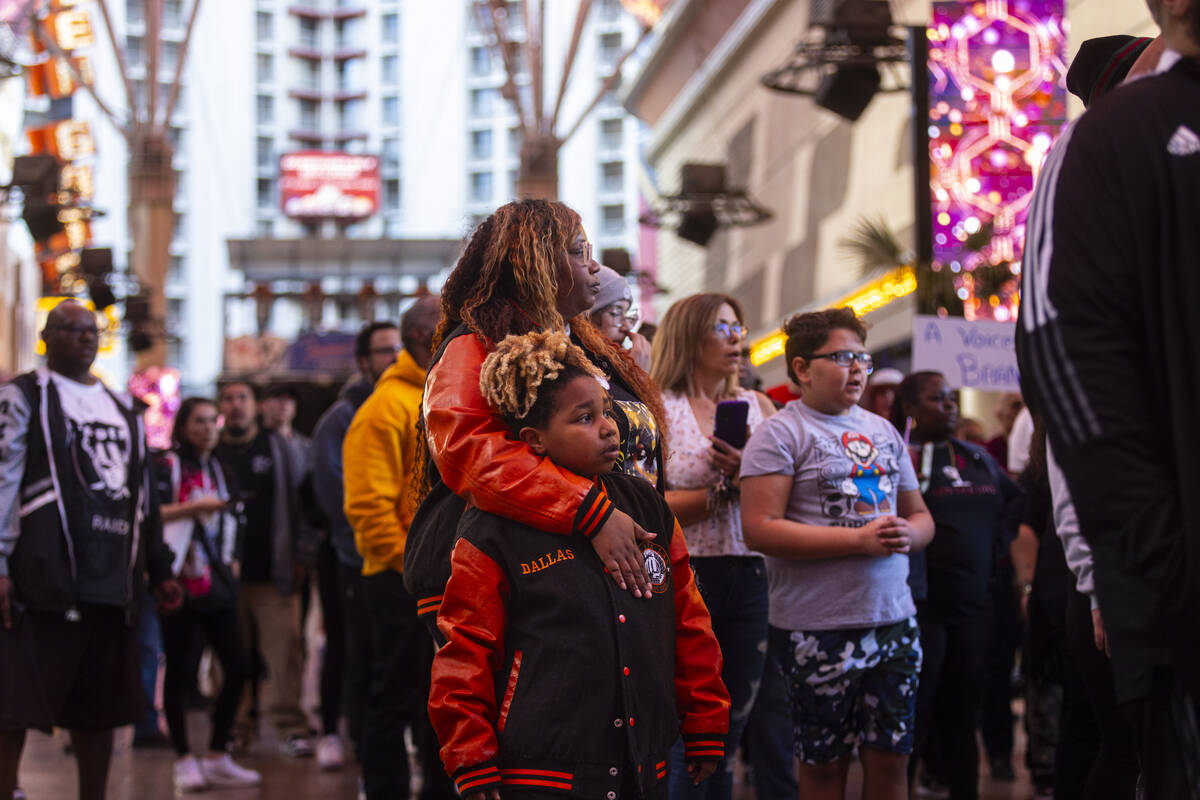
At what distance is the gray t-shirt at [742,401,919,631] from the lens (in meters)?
4.20

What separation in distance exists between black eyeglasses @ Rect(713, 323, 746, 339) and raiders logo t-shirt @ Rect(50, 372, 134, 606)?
94.7 inches

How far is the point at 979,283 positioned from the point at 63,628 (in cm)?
837

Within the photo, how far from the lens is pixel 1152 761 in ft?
6.70

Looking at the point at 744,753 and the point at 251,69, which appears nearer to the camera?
the point at 744,753

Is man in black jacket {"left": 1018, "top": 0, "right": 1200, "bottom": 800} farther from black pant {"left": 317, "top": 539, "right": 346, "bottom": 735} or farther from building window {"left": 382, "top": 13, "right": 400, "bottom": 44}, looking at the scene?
building window {"left": 382, "top": 13, "right": 400, "bottom": 44}

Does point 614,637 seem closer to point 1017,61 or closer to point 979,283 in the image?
point 979,283

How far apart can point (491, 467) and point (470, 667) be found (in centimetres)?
43

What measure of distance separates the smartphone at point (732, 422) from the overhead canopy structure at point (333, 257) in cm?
4097

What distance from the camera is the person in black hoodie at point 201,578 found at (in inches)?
270

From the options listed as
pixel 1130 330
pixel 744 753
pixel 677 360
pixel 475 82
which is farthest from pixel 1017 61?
pixel 475 82

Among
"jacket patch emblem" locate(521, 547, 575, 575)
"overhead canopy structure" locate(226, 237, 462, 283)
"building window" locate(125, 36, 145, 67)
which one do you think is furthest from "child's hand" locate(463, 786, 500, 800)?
"building window" locate(125, 36, 145, 67)

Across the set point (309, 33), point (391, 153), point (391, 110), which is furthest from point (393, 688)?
point (309, 33)

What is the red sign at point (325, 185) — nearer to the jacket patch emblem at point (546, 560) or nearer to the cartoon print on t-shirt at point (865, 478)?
the cartoon print on t-shirt at point (865, 478)

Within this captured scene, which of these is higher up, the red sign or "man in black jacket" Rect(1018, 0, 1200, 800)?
the red sign
